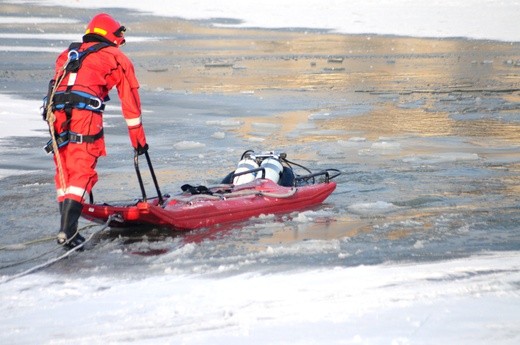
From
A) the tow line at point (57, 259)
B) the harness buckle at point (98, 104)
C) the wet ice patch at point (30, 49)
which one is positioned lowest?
the tow line at point (57, 259)

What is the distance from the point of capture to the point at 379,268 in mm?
6109

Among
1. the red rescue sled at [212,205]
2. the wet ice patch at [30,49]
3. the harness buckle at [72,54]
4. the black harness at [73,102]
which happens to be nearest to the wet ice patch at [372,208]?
the red rescue sled at [212,205]

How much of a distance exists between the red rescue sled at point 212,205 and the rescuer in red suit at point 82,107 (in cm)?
30

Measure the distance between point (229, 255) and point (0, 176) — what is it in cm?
397

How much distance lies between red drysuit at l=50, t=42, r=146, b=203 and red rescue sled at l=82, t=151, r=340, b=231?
0.32 meters

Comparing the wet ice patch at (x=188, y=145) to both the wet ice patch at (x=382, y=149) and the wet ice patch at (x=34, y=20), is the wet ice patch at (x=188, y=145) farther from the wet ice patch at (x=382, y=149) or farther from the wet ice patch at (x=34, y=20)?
the wet ice patch at (x=34, y=20)

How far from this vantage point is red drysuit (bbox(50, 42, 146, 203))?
6.72m

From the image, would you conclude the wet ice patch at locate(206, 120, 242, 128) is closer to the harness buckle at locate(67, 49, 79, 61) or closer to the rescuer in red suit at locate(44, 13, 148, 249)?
the rescuer in red suit at locate(44, 13, 148, 249)

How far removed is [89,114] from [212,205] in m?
1.40

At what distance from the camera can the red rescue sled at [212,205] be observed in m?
7.08

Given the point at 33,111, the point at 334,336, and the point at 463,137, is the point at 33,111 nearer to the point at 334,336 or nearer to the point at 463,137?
the point at 463,137

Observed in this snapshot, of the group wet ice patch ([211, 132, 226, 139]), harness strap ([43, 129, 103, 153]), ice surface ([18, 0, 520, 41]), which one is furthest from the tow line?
ice surface ([18, 0, 520, 41])

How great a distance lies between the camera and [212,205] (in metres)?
7.64

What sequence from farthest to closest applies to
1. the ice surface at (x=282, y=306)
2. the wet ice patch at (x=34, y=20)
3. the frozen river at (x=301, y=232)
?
the wet ice patch at (x=34, y=20), the frozen river at (x=301, y=232), the ice surface at (x=282, y=306)
